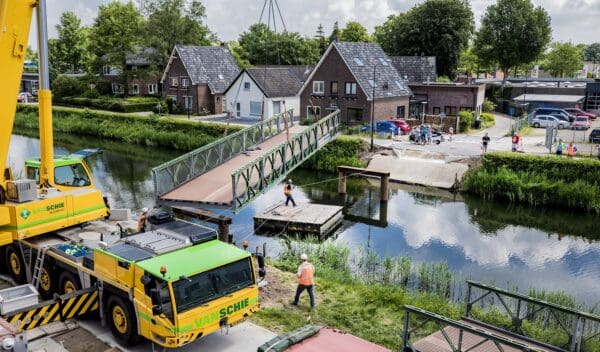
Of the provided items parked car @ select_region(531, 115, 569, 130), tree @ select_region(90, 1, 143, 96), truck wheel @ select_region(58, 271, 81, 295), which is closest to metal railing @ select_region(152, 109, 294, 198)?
truck wheel @ select_region(58, 271, 81, 295)

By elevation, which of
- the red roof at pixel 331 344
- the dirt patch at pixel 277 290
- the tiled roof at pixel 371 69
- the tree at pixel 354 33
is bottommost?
the dirt patch at pixel 277 290

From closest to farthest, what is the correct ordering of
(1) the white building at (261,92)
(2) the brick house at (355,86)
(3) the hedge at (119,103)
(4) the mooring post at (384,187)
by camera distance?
(4) the mooring post at (384,187) < (2) the brick house at (355,86) < (1) the white building at (261,92) < (3) the hedge at (119,103)

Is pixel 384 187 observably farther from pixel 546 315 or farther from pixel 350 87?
pixel 350 87

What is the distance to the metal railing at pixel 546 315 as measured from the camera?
10789mm

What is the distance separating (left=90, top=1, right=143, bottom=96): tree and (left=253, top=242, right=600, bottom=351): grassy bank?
178ft

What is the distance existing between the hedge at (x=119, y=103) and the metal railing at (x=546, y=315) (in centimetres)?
5107

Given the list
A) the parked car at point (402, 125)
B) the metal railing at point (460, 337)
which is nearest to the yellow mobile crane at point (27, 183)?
the metal railing at point (460, 337)

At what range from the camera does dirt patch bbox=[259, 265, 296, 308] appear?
14944 mm

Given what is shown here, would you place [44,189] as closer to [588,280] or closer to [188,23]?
[588,280]

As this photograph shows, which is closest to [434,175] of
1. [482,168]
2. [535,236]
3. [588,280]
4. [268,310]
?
[482,168]

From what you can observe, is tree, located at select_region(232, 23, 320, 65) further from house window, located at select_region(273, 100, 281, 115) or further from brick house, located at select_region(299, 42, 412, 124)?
brick house, located at select_region(299, 42, 412, 124)

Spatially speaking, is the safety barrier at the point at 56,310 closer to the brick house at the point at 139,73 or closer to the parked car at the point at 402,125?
the parked car at the point at 402,125

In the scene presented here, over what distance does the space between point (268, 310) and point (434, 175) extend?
2235 cm

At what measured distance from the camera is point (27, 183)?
1477 centimetres
